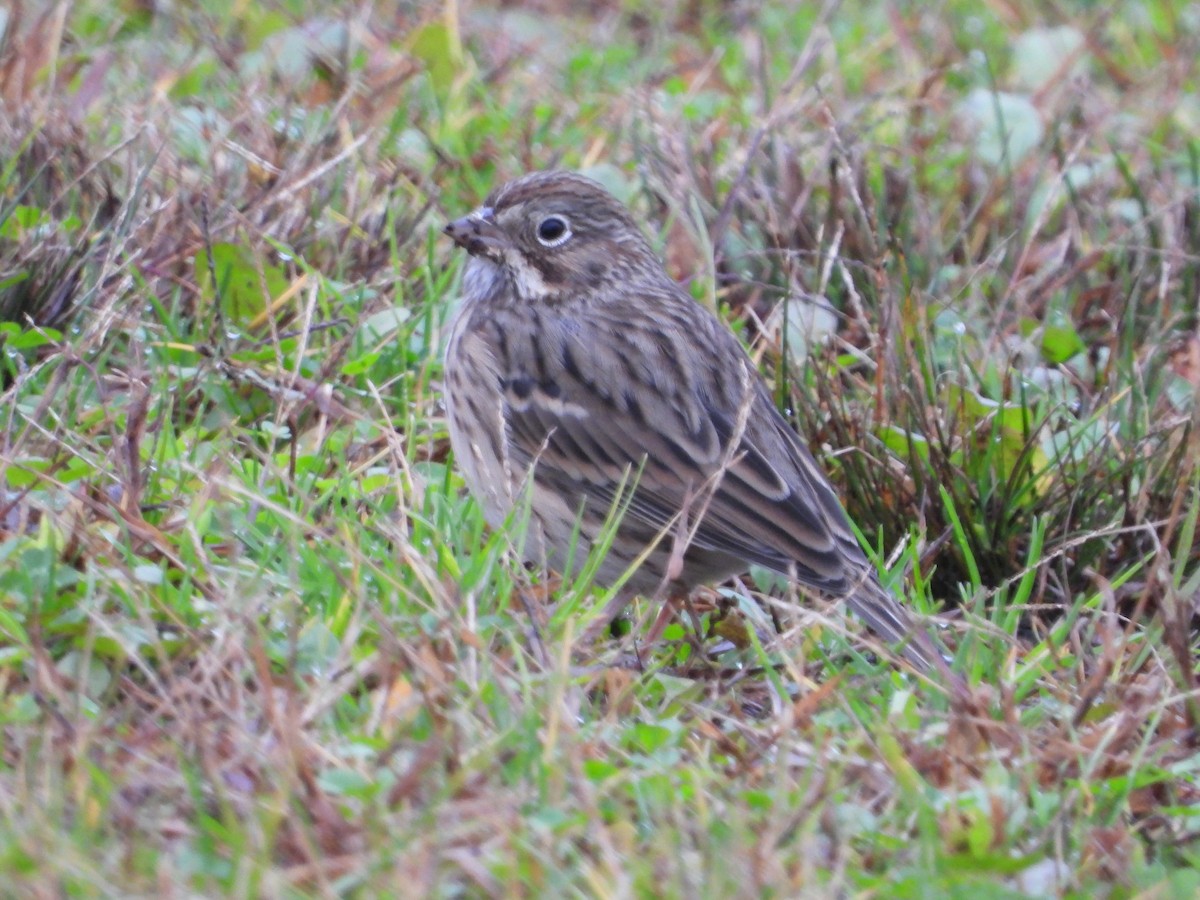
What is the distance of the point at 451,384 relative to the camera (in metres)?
4.44

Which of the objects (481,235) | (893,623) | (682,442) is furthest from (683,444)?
(481,235)

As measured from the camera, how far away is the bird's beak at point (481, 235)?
468cm

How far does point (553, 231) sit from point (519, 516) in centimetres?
111

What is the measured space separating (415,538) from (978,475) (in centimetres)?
142

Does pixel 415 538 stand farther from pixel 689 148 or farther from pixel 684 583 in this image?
pixel 689 148

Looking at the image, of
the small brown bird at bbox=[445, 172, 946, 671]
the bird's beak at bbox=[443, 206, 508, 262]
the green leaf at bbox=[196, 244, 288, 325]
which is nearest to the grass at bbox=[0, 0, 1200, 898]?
the green leaf at bbox=[196, 244, 288, 325]

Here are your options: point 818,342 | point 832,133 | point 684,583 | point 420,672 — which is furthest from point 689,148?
point 420,672

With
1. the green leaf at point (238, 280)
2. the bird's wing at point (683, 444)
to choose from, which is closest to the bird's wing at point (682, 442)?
the bird's wing at point (683, 444)

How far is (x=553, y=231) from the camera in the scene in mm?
4797

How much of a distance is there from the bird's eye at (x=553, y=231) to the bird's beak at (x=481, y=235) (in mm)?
105

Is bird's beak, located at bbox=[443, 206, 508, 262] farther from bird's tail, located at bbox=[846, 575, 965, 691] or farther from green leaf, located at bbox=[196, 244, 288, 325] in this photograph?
bird's tail, located at bbox=[846, 575, 965, 691]

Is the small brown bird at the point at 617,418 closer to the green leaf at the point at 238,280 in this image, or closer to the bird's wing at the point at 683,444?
the bird's wing at the point at 683,444

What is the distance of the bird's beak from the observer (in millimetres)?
4680

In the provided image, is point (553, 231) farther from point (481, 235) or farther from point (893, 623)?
point (893, 623)
